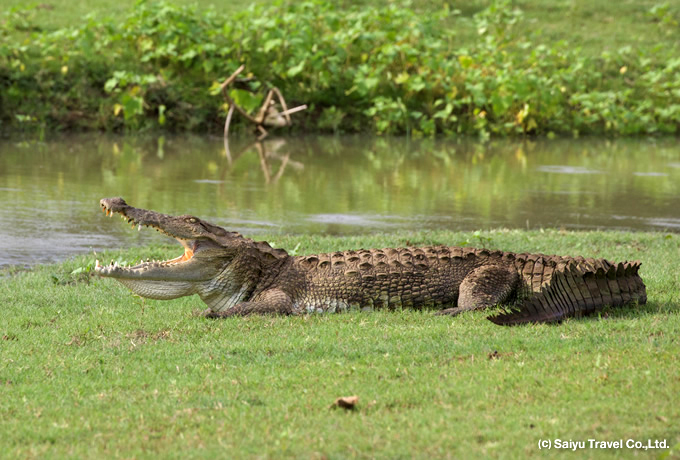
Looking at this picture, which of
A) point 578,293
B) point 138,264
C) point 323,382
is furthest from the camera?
point 138,264

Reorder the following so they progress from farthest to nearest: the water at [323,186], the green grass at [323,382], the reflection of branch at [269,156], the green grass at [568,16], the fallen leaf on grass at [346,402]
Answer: the green grass at [568,16]
the reflection of branch at [269,156]
the water at [323,186]
the fallen leaf on grass at [346,402]
the green grass at [323,382]

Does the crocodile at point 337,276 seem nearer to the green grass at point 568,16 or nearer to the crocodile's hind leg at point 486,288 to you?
the crocodile's hind leg at point 486,288

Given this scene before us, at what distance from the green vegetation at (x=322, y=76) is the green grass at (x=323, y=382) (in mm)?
13994

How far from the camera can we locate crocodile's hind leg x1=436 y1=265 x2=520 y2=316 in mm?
6457

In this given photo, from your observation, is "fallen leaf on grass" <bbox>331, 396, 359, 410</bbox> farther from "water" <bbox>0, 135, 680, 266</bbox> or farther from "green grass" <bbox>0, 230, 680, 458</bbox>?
"water" <bbox>0, 135, 680, 266</bbox>

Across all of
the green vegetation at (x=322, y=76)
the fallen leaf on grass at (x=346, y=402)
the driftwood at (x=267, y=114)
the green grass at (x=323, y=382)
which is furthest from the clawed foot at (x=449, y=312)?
the green vegetation at (x=322, y=76)

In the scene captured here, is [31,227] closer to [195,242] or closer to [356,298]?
[195,242]

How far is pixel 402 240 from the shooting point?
9.50 metres

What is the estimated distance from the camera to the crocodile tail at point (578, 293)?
5918 mm

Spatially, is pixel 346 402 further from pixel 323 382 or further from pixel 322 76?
pixel 322 76

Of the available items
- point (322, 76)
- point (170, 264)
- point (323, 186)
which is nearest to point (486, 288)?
point (170, 264)

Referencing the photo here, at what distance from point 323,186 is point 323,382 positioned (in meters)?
9.76

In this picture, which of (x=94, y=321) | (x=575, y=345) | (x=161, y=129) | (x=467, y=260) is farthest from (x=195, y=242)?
(x=161, y=129)

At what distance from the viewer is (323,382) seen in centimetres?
471
